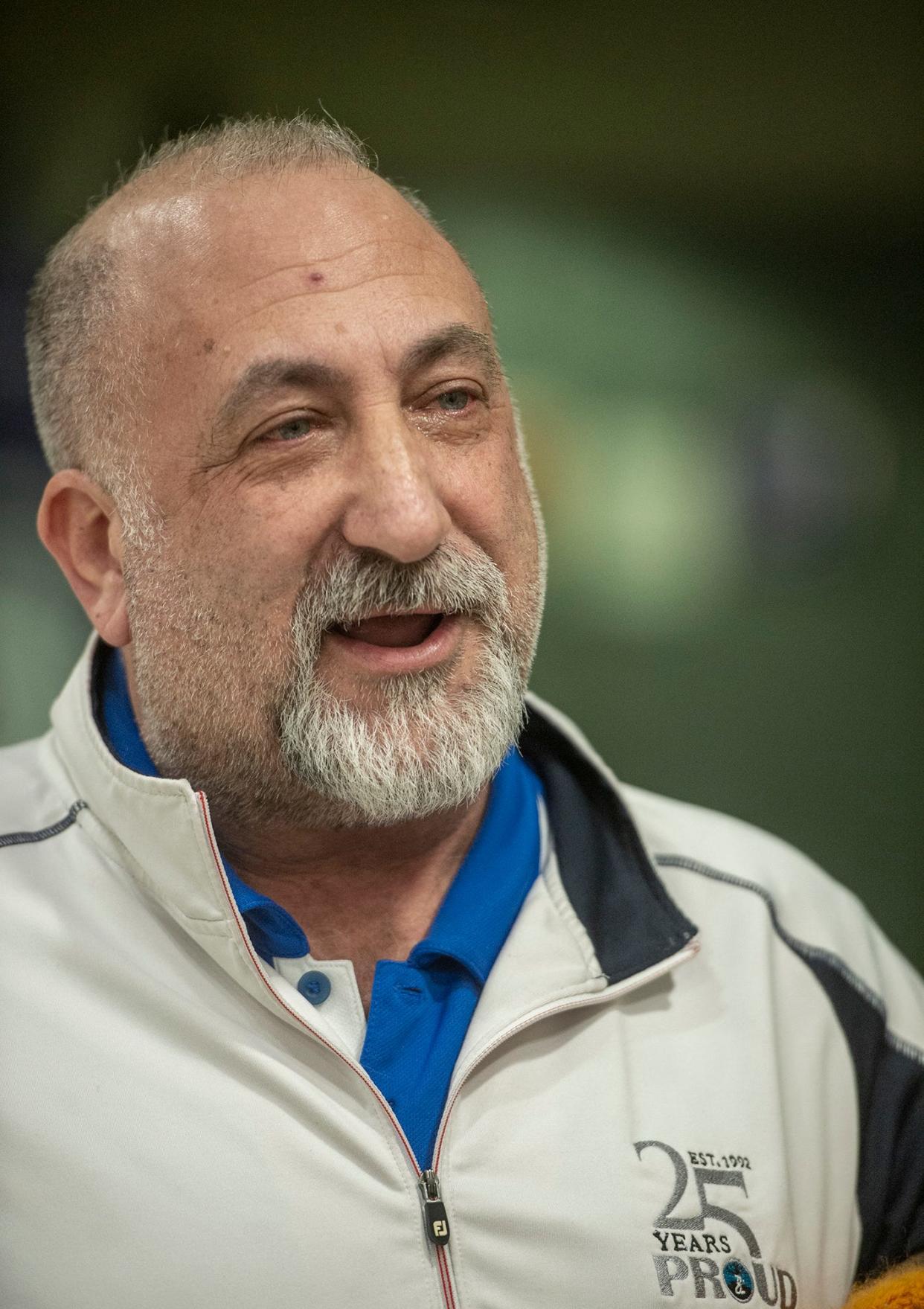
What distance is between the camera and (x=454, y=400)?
112 centimetres

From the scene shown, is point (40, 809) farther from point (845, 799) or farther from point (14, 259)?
point (845, 799)

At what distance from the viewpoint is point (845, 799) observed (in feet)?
4.90

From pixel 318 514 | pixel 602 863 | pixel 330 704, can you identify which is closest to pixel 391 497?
pixel 318 514

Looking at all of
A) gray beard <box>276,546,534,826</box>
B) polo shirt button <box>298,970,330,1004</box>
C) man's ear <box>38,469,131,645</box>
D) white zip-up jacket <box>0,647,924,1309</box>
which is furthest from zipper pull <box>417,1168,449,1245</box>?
man's ear <box>38,469,131,645</box>

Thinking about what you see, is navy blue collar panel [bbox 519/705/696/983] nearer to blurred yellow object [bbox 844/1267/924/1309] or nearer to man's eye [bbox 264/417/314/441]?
blurred yellow object [bbox 844/1267/924/1309]

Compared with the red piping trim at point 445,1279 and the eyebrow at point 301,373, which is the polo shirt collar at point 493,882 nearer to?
the red piping trim at point 445,1279

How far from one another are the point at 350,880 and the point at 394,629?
0.26 meters

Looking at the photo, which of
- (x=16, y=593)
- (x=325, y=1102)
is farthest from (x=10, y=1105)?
(x=16, y=593)

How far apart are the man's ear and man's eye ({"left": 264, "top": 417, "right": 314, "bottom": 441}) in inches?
7.8

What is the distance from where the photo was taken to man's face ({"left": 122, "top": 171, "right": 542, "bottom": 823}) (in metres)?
1.03

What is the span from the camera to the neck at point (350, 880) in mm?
1144

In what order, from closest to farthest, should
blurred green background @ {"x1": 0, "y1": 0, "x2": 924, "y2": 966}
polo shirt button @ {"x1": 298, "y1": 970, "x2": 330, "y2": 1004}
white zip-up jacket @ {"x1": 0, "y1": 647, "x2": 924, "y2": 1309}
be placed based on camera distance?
white zip-up jacket @ {"x1": 0, "y1": 647, "x2": 924, "y2": 1309} → polo shirt button @ {"x1": 298, "y1": 970, "x2": 330, "y2": 1004} → blurred green background @ {"x1": 0, "y1": 0, "x2": 924, "y2": 966}

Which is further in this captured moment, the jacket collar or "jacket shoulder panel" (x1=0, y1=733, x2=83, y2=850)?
"jacket shoulder panel" (x1=0, y1=733, x2=83, y2=850)

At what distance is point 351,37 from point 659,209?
409mm
